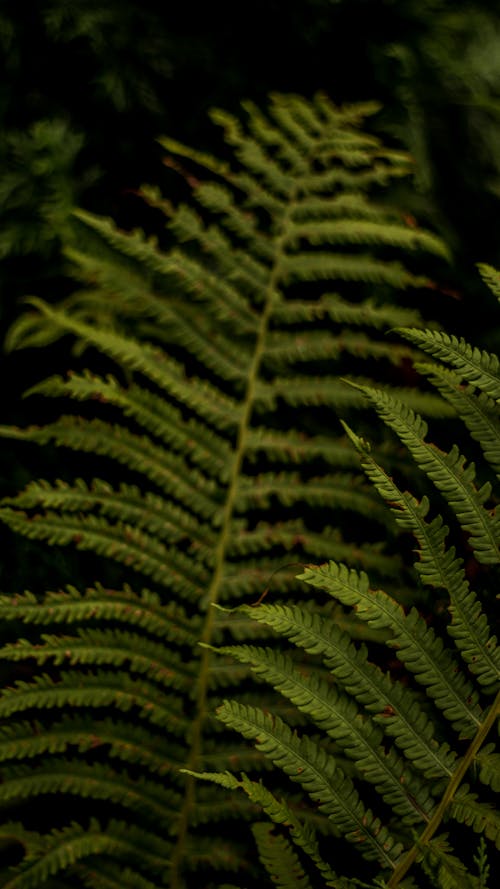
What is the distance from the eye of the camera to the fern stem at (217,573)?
1197mm

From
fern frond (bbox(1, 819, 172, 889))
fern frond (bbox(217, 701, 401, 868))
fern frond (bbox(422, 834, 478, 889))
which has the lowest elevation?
fern frond (bbox(1, 819, 172, 889))

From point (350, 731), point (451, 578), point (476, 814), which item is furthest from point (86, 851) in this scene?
point (451, 578)

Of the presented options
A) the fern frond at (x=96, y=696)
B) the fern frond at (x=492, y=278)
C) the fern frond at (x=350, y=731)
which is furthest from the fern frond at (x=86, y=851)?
the fern frond at (x=492, y=278)

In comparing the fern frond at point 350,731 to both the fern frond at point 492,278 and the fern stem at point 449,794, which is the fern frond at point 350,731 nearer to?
the fern stem at point 449,794

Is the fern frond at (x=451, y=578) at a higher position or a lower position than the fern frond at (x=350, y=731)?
higher

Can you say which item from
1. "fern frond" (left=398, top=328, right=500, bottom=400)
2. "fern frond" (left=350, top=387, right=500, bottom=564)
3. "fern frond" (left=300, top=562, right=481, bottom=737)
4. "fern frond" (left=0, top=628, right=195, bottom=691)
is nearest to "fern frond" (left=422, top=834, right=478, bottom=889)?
"fern frond" (left=300, top=562, right=481, bottom=737)

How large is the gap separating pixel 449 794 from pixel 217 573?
519 millimetres

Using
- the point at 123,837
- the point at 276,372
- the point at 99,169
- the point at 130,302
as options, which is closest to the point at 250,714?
the point at 123,837

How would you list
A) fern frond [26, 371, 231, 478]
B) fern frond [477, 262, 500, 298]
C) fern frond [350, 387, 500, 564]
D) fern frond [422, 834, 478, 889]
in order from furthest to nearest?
fern frond [26, 371, 231, 478], fern frond [477, 262, 500, 298], fern frond [350, 387, 500, 564], fern frond [422, 834, 478, 889]

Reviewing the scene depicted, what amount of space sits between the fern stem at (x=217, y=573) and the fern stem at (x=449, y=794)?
357 mm

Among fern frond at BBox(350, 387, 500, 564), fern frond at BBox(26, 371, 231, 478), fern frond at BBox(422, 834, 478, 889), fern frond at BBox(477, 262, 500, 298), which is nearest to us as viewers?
fern frond at BBox(422, 834, 478, 889)

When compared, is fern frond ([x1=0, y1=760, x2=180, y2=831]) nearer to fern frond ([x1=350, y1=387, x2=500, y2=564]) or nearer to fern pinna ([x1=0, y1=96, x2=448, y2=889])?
fern pinna ([x1=0, y1=96, x2=448, y2=889])

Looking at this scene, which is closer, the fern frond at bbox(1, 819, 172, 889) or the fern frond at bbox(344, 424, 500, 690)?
the fern frond at bbox(344, 424, 500, 690)

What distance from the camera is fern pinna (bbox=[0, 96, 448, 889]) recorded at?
1.17m
